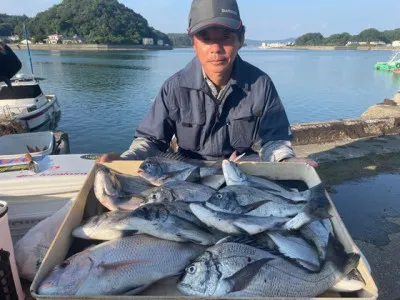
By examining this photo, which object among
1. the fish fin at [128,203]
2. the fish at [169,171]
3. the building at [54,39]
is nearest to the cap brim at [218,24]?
the fish at [169,171]

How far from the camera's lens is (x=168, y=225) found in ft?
5.79

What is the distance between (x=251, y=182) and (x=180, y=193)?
499 millimetres

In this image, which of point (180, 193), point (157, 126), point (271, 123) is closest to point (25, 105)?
point (157, 126)

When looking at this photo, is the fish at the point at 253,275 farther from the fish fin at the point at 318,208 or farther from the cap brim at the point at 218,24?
the cap brim at the point at 218,24

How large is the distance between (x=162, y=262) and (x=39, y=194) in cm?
169

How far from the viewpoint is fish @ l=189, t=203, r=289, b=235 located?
1754mm

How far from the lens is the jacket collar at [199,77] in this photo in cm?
344

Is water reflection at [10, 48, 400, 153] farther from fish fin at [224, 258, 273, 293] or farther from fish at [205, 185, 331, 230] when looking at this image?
fish fin at [224, 258, 273, 293]

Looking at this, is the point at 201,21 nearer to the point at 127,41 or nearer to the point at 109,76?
the point at 109,76

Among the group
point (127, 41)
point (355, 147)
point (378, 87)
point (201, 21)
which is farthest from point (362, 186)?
point (127, 41)

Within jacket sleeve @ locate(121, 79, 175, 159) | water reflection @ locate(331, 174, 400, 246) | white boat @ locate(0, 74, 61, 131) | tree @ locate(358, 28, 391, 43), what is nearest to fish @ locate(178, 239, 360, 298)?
jacket sleeve @ locate(121, 79, 175, 159)

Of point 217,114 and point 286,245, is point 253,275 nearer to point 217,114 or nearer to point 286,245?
point 286,245

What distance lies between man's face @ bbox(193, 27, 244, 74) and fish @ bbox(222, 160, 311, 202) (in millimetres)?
1241

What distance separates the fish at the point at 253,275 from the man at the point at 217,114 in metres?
1.77
